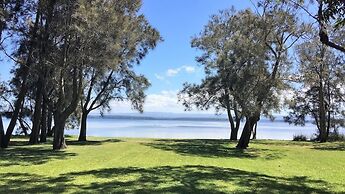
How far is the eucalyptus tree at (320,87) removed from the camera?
31578 millimetres

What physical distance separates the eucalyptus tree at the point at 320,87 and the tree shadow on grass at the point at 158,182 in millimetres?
15082

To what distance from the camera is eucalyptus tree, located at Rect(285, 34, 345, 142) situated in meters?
31.6

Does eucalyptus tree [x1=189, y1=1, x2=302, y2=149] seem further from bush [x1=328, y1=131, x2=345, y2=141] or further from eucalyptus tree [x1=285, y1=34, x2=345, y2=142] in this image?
bush [x1=328, y1=131, x2=345, y2=141]

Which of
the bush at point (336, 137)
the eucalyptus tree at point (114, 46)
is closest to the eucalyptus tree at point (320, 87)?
the bush at point (336, 137)

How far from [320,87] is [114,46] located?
26936mm

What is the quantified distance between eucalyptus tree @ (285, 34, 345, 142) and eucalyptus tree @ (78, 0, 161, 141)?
1162cm

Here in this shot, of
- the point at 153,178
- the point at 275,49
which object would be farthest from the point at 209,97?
the point at 153,178

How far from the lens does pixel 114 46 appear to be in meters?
22.0

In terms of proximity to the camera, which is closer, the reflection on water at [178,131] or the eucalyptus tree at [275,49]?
the eucalyptus tree at [275,49]

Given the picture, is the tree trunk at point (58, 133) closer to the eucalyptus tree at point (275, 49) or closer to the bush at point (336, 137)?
the eucalyptus tree at point (275, 49)

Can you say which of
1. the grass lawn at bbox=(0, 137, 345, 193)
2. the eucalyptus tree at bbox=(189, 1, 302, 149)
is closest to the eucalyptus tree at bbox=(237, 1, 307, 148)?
the eucalyptus tree at bbox=(189, 1, 302, 149)

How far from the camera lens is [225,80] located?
27.7m

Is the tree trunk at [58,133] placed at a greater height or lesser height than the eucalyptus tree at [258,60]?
lesser

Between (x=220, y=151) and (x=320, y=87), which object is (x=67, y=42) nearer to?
(x=220, y=151)
